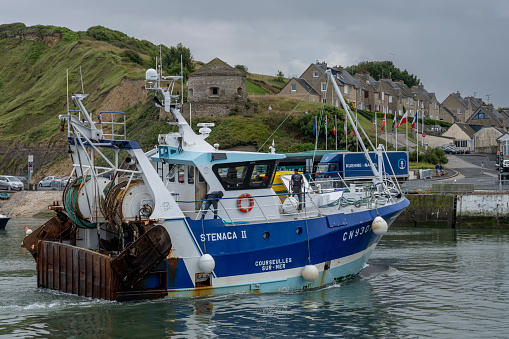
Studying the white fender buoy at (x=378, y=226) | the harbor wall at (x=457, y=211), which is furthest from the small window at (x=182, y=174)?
the harbor wall at (x=457, y=211)

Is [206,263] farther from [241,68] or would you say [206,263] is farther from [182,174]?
[241,68]

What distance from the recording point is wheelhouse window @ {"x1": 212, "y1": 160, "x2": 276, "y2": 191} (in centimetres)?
1617

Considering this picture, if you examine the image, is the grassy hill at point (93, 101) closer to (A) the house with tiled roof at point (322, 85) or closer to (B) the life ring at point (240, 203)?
(A) the house with tiled roof at point (322, 85)

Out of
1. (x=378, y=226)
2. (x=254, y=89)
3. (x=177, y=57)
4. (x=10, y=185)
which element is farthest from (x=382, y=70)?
(x=378, y=226)

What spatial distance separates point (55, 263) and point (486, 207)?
25.8 metres

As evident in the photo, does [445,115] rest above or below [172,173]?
above

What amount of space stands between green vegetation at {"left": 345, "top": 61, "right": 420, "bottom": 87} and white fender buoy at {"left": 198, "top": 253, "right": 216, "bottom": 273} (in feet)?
347

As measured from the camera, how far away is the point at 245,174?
16.4m

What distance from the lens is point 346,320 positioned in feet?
46.4

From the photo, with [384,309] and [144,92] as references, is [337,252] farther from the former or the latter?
[144,92]

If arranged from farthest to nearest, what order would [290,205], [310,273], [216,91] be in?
[216,91] < [290,205] < [310,273]

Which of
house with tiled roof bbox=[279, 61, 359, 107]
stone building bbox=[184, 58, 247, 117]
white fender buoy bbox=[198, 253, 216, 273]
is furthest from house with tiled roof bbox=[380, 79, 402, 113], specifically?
white fender buoy bbox=[198, 253, 216, 273]

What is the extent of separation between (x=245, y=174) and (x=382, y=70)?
107 m

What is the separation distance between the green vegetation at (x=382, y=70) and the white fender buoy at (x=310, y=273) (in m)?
104
